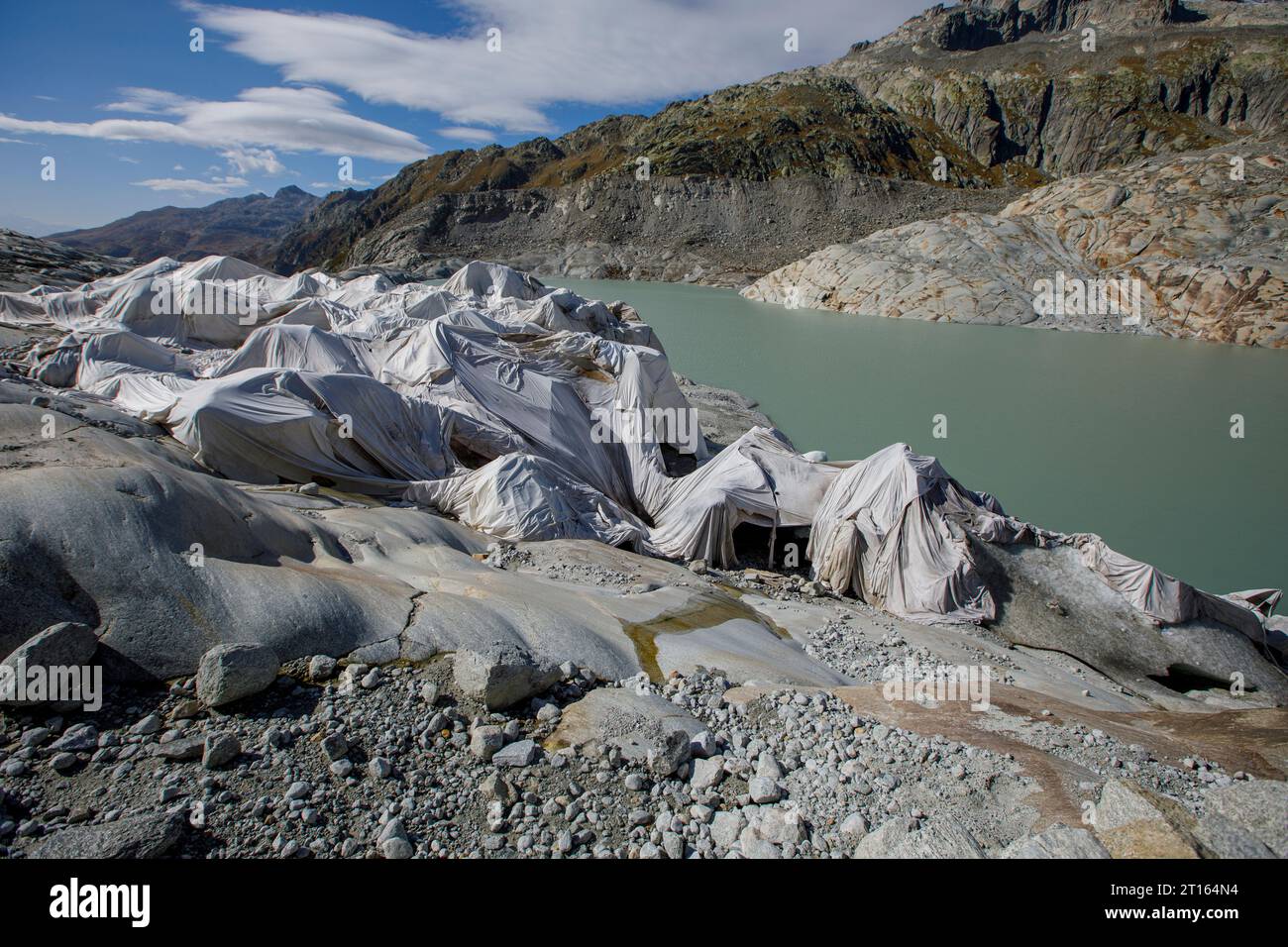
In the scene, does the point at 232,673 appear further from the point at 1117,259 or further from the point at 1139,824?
the point at 1117,259

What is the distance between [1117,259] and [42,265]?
179 feet

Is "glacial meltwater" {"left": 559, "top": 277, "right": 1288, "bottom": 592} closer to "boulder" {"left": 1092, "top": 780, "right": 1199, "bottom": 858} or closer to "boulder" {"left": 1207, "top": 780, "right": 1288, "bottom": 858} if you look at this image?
"boulder" {"left": 1207, "top": 780, "right": 1288, "bottom": 858}

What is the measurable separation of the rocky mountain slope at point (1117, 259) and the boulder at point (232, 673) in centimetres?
4553

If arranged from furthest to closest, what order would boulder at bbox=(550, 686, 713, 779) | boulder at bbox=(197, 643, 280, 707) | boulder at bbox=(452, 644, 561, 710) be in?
boulder at bbox=(452, 644, 561, 710) < boulder at bbox=(550, 686, 713, 779) < boulder at bbox=(197, 643, 280, 707)

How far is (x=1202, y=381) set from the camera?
91.6 ft

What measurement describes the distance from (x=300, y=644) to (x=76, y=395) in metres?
8.19

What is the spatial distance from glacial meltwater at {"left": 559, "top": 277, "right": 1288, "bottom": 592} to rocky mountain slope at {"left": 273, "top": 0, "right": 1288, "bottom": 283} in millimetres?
34271

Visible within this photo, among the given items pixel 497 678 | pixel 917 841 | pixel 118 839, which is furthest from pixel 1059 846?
pixel 118 839

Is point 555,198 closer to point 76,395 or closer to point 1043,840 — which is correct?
point 76,395

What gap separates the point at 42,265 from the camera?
21344mm

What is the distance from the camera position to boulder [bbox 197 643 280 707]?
3939 millimetres

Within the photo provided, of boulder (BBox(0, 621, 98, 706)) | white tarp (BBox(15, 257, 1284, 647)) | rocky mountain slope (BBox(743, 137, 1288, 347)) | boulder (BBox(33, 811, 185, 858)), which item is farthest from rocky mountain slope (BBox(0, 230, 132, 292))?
rocky mountain slope (BBox(743, 137, 1288, 347))
